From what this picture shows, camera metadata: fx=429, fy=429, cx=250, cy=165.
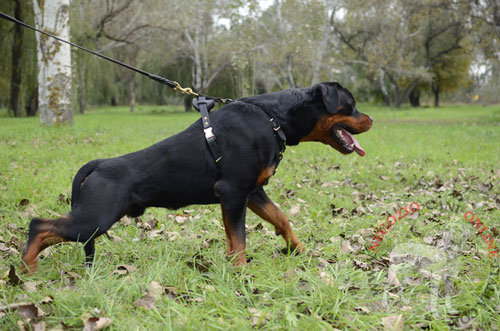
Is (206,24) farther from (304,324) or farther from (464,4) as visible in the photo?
(304,324)

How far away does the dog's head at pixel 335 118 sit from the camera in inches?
141

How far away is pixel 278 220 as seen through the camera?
3.61 metres

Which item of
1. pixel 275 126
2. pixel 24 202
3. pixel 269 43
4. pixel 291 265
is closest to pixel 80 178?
pixel 275 126

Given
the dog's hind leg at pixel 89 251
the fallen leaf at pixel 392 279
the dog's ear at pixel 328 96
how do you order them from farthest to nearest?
the dog's ear at pixel 328 96 → the dog's hind leg at pixel 89 251 → the fallen leaf at pixel 392 279

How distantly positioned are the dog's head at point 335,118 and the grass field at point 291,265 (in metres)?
0.94

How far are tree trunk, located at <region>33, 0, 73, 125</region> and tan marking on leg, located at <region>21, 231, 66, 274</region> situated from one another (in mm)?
9750

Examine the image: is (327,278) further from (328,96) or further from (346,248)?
(328,96)

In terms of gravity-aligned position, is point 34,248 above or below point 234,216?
below

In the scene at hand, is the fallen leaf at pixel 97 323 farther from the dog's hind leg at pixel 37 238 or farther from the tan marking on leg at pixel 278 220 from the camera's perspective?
the tan marking on leg at pixel 278 220

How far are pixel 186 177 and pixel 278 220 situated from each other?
0.88 metres

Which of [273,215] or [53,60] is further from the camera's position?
[53,60]

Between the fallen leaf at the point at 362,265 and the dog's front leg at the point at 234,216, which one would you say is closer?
the dog's front leg at the point at 234,216

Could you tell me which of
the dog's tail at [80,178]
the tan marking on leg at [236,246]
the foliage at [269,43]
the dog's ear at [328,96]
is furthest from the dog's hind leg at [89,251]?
the foliage at [269,43]

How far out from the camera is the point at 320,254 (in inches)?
143
